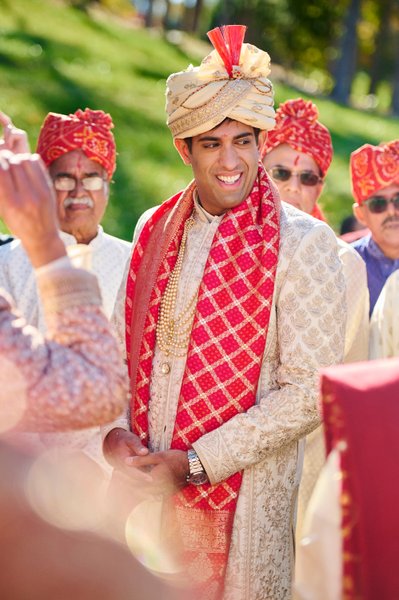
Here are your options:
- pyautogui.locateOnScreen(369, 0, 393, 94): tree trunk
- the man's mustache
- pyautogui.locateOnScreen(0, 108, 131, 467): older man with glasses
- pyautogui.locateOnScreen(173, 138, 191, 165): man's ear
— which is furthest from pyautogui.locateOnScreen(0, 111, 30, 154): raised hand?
pyautogui.locateOnScreen(369, 0, 393, 94): tree trunk

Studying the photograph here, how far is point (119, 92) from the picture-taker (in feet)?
67.3

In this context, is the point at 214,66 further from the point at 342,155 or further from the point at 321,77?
the point at 321,77

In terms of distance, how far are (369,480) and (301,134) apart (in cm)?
392

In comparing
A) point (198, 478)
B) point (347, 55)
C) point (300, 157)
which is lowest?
point (347, 55)

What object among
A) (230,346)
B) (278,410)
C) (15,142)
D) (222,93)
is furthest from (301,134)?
(15,142)

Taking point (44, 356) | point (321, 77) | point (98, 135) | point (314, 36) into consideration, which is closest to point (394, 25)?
point (314, 36)

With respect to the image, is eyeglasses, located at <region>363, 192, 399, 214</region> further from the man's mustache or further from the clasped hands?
the clasped hands

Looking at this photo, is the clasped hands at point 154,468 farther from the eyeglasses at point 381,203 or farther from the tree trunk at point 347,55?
the tree trunk at point 347,55

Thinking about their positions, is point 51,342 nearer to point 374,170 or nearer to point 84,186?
point 84,186

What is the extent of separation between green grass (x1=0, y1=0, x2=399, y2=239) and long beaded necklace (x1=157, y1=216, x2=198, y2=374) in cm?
622

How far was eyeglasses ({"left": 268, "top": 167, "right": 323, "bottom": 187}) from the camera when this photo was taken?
5.63 meters

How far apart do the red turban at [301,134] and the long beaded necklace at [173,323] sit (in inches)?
79.7

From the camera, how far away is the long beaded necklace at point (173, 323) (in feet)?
12.5

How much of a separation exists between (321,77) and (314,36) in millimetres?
19666
